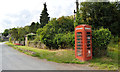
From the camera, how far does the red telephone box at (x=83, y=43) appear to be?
24.0 feet

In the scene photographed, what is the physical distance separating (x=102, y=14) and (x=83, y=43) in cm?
1129

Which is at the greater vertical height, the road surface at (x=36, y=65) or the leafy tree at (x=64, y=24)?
the leafy tree at (x=64, y=24)

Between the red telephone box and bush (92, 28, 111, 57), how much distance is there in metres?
0.61

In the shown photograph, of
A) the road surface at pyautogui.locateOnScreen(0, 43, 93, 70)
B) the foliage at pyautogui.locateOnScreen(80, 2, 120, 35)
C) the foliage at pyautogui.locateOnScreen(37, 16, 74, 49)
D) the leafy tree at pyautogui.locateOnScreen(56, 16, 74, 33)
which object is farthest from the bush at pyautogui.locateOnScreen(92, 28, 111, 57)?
the foliage at pyautogui.locateOnScreen(80, 2, 120, 35)

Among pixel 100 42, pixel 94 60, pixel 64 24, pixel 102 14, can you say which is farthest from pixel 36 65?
pixel 102 14

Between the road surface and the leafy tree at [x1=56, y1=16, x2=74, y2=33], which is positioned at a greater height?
the leafy tree at [x1=56, y1=16, x2=74, y2=33]

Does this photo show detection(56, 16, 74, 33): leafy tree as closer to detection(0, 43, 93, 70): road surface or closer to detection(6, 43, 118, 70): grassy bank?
detection(6, 43, 118, 70): grassy bank

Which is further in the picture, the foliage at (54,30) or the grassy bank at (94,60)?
the foliage at (54,30)

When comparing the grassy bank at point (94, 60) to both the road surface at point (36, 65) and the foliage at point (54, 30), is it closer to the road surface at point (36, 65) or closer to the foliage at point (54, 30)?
the road surface at point (36, 65)

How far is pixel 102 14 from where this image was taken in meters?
16.6

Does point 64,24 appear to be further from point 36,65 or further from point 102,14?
point 36,65

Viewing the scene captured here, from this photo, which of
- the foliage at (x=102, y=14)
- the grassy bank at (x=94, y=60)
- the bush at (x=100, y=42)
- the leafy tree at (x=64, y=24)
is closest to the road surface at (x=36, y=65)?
the grassy bank at (x=94, y=60)

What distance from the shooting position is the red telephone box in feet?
24.0

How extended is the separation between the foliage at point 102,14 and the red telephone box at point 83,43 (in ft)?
31.3
